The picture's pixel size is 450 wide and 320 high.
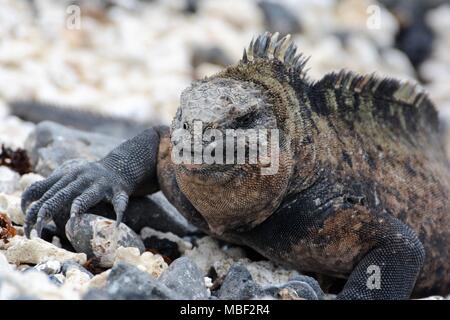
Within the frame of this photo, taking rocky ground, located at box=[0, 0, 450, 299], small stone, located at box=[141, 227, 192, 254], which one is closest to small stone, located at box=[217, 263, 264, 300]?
rocky ground, located at box=[0, 0, 450, 299]

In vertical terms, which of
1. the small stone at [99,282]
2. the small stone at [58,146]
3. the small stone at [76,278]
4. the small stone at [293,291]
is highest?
the small stone at [58,146]

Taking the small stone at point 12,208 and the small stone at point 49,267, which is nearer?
the small stone at point 49,267

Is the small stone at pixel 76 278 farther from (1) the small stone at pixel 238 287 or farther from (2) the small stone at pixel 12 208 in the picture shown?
(2) the small stone at pixel 12 208

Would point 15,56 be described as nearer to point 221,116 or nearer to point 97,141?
point 97,141

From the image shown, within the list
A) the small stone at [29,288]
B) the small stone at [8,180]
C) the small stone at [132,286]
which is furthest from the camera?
the small stone at [8,180]

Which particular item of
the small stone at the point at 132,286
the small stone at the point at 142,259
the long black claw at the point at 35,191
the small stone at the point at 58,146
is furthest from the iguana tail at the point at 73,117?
the small stone at the point at 132,286

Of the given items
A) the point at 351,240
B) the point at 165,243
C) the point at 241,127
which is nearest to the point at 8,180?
the point at 165,243

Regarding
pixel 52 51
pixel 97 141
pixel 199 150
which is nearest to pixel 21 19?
pixel 52 51

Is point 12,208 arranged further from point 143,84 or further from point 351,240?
point 143,84
